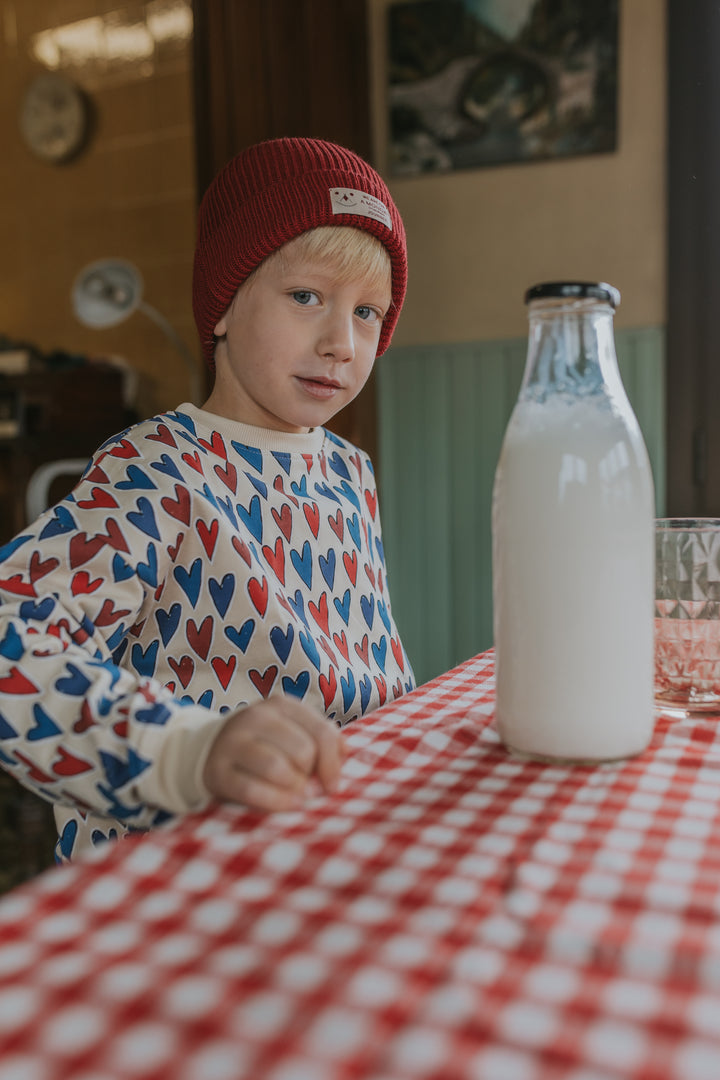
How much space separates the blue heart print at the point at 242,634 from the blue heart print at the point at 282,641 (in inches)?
0.8

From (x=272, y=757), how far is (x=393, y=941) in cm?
14

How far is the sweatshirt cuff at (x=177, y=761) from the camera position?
1.63 feet

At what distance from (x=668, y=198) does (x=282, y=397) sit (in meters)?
1.82

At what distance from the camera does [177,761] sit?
506 mm

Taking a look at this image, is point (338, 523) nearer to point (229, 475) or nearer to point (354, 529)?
point (354, 529)

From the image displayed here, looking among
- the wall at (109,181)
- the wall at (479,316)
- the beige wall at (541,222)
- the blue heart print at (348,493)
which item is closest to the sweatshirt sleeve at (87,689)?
the blue heart print at (348,493)

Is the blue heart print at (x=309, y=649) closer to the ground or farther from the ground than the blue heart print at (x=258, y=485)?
closer to the ground

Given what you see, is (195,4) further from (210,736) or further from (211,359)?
(210,736)

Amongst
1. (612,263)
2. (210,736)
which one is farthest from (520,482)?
(612,263)

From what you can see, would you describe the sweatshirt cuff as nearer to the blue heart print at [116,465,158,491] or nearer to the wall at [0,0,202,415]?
the blue heart print at [116,465,158,491]

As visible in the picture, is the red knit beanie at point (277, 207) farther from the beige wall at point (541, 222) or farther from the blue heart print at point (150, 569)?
the beige wall at point (541, 222)

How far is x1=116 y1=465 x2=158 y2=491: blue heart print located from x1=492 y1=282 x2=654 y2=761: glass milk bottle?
36 cm

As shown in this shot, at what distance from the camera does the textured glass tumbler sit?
0.70m

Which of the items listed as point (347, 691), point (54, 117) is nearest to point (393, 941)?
point (347, 691)
